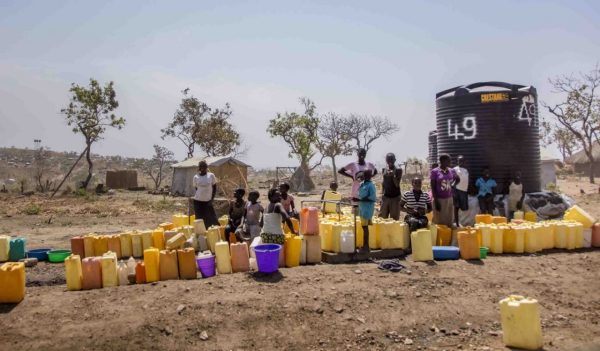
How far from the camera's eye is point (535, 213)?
10703mm

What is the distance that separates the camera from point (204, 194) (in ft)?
29.2

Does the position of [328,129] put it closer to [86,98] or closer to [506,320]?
[86,98]

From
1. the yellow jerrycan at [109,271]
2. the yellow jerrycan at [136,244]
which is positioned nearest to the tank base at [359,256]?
the yellow jerrycan at [109,271]

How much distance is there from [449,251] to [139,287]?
15.3 feet

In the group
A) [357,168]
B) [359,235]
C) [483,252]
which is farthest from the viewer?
[357,168]

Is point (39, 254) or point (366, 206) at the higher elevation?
point (366, 206)

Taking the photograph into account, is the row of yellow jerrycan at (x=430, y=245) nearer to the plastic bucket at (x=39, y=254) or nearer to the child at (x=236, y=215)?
the child at (x=236, y=215)

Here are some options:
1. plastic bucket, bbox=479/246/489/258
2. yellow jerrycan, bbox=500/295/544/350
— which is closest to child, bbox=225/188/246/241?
plastic bucket, bbox=479/246/489/258

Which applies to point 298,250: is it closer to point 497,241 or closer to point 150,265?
point 150,265

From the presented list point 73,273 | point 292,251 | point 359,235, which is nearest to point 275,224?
point 292,251

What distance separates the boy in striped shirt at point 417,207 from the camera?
788 cm

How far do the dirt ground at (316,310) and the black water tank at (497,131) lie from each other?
4.02 meters

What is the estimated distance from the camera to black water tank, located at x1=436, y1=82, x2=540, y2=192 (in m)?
10.9

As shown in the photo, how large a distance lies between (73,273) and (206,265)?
1679mm
